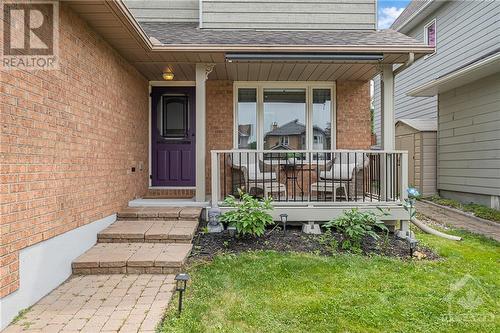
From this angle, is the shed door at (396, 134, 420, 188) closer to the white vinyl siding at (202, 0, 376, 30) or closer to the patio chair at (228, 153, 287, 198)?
the white vinyl siding at (202, 0, 376, 30)

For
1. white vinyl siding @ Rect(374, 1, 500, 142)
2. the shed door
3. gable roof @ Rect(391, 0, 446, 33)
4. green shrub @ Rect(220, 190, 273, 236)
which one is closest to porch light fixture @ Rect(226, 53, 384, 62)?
green shrub @ Rect(220, 190, 273, 236)

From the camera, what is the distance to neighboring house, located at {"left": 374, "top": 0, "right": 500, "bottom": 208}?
7449 mm

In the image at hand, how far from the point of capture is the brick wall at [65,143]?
108 inches

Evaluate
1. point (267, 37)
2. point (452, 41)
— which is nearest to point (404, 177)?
point (267, 37)

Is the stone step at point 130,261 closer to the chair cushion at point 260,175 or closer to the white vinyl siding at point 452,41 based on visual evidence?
the chair cushion at point 260,175

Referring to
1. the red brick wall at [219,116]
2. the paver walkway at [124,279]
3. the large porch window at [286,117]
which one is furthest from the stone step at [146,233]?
the large porch window at [286,117]

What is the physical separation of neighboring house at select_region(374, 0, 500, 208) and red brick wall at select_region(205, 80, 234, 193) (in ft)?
16.6

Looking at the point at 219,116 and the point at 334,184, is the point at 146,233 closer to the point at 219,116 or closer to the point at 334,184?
the point at 334,184

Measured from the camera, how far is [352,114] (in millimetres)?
6918

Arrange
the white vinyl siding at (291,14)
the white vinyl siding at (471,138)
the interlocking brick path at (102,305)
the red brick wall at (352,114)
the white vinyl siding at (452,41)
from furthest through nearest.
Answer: the white vinyl siding at (452,41), the white vinyl siding at (471,138), the red brick wall at (352,114), the white vinyl siding at (291,14), the interlocking brick path at (102,305)

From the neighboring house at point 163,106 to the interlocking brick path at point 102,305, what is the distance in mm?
156

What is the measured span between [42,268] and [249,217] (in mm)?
2384

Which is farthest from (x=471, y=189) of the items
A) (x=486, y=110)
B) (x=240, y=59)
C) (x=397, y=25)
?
(x=397, y=25)

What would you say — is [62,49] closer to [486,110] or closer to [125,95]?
[125,95]
